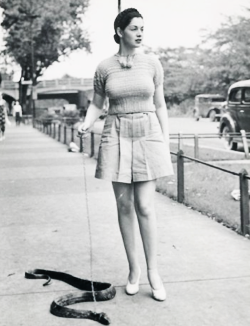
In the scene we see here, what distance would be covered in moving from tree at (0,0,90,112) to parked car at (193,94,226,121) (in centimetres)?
1582

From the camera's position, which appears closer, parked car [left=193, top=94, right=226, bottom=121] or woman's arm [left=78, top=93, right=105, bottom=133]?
woman's arm [left=78, top=93, right=105, bottom=133]

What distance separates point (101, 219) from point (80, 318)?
10.7 ft

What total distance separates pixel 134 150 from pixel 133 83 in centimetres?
42

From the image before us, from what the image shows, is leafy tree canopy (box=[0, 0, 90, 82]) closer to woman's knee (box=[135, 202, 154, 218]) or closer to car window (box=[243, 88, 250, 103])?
car window (box=[243, 88, 250, 103])

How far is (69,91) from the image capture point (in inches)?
3482

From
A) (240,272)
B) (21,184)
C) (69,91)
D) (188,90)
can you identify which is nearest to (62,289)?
(240,272)

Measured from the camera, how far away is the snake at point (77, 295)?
3.54 meters

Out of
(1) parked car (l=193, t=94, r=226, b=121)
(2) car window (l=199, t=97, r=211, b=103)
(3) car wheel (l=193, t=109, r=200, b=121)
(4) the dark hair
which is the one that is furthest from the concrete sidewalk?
(3) car wheel (l=193, t=109, r=200, b=121)

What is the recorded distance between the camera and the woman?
148 inches

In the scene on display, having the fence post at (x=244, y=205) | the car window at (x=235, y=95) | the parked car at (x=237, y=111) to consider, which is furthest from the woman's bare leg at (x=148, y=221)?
the car window at (x=235, y=95)

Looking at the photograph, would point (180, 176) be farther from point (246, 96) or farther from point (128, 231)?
point (246, 96)

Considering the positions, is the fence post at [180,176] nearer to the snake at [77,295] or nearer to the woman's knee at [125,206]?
the snake at [77,295]

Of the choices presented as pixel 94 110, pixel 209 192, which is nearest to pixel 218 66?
pixel 209 192

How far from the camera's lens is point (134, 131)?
3797 millimetres
